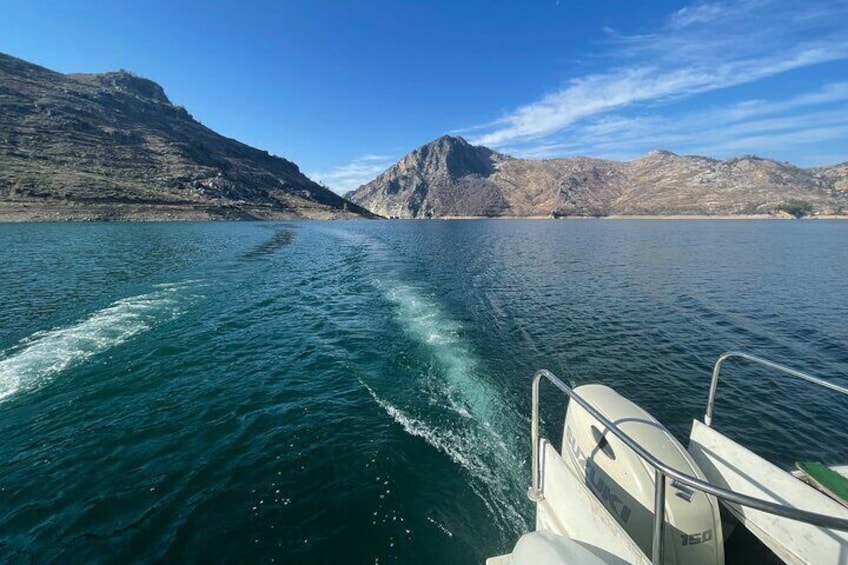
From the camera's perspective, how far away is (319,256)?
5844 centimetres

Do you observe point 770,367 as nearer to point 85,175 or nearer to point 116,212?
point 116,212

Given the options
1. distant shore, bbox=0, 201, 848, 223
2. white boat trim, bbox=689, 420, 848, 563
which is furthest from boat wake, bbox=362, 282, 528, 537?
distant shore, bbox=0, 201, 848, 223

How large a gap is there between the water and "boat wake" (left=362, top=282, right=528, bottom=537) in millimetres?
85

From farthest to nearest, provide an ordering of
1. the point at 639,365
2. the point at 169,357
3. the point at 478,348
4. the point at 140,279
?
1. the point at 140,279
2. the point at 478,348
3. the point at 639,365
4. the point at 169,357

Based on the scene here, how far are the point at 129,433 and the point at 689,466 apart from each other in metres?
15.4

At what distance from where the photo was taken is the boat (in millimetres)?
5809

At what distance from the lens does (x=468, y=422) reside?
13.5m

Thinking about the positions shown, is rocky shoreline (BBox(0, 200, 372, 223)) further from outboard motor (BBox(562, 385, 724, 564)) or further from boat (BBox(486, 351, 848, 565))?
boat (BBox(486, 351, 848, 565))

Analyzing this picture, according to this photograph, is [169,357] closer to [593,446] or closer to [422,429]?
[422,429]

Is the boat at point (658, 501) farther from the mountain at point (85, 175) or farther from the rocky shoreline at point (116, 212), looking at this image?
the mountain at point (85, 175)

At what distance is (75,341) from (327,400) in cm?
1451

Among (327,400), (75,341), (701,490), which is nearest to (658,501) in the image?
(701,490)

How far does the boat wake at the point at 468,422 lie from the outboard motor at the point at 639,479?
80.3 inches

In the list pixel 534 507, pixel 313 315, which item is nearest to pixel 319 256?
pixel 313 315
